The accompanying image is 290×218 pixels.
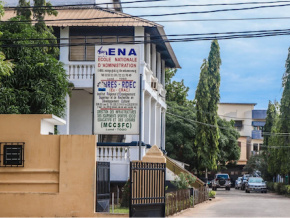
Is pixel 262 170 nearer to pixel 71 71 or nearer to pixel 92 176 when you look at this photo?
pixel 71 71

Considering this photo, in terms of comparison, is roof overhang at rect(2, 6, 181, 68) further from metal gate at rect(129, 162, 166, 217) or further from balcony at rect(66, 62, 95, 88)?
metal gate at rect(129, 162, 166, 217)

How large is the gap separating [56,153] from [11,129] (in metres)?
1.62

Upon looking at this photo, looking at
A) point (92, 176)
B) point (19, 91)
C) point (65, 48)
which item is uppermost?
point (65, 48)

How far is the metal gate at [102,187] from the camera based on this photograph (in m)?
18.8

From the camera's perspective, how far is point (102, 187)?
19266 millimetres

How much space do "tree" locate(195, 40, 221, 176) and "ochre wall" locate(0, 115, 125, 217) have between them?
3083 centimetres

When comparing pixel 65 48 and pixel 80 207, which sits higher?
pixel 65 48

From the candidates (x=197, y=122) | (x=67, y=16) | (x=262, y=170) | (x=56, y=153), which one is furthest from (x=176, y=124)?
(x=56, y=153)

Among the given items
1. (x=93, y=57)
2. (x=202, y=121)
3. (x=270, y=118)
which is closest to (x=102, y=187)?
Result: (x=93, y=57)

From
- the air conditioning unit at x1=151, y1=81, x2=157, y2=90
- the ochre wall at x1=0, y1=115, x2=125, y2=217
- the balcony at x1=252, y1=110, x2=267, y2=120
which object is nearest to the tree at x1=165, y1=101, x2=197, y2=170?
the air conditioning unit at x1=151, y1=81, x2=157, y2=90

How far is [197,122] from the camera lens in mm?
49406

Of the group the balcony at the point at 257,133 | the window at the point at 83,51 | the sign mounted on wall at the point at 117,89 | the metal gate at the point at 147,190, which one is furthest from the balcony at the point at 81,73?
the balcony at the point at 257,133

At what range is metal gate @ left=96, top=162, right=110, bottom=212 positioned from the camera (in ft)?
61.6

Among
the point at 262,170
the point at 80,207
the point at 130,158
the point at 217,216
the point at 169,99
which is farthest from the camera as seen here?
the point at 262,170
